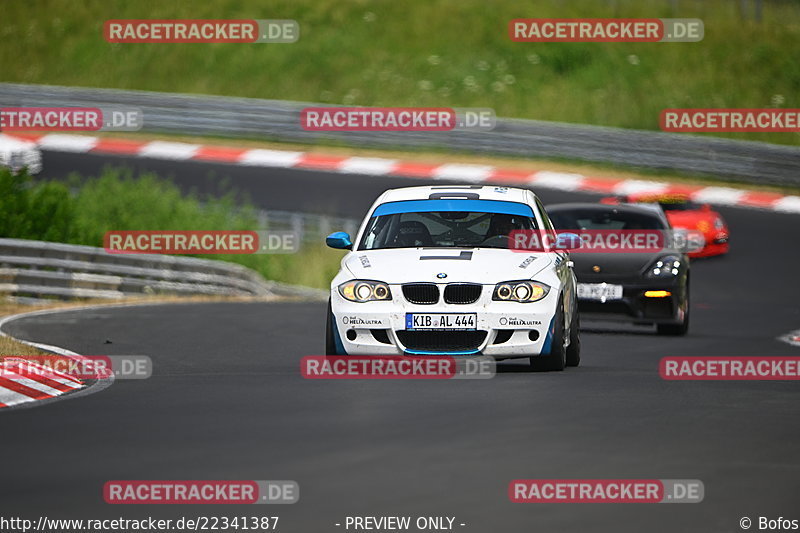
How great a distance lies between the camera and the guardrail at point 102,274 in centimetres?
2311

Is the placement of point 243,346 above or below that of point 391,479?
above

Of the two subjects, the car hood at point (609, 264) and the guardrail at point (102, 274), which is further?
the guardrail at point (102, 274)

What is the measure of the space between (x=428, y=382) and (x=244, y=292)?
44.6ft

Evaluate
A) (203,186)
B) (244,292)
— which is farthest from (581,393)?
(203,186)

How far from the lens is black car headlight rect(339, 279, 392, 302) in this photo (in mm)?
12617

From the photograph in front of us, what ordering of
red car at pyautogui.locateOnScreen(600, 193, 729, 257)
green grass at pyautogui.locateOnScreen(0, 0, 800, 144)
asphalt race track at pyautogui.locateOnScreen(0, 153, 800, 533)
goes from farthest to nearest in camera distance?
green grass at pyautogui.locateOnScreen(0, 0, 800, 144), red car at pyautogui.locateOnScreen(600, 193, 729, 257), asphalt race track at pyautogui.locateOnScreen(0, 153, 800, 533)

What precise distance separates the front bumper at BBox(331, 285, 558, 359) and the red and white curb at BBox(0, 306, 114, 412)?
1.92 m

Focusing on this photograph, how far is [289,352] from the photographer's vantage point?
15.5 meters

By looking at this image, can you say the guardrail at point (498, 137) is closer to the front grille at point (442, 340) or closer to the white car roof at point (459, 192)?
Result: the white car roof at point (459, 192)

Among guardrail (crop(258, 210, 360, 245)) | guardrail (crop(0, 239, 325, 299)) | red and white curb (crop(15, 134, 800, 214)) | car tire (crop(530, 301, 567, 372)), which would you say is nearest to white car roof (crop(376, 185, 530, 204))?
car tire (crop(530, 301, 567, 372))

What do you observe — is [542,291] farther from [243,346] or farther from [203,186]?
[203,186]

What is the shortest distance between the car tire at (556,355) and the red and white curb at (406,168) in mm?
19229

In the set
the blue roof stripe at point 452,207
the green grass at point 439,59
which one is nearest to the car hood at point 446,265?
the blue roof stripe at point 452,207

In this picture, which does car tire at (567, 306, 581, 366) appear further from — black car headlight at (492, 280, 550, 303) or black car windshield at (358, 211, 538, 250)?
black car headlight at (492, 280, 550, 303)
